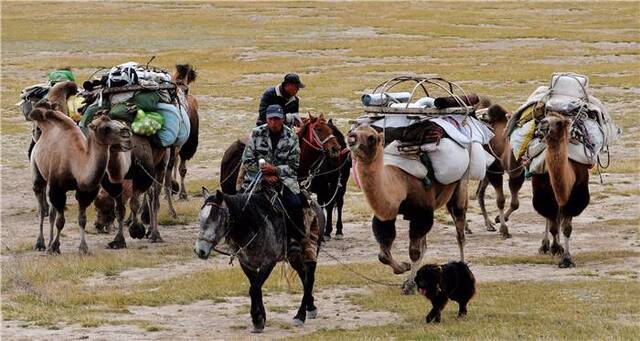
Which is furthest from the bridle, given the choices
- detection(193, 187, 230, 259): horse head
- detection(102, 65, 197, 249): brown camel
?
detection(193, 187, 230, 259): horse head

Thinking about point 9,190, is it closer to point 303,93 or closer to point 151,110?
point 151,110

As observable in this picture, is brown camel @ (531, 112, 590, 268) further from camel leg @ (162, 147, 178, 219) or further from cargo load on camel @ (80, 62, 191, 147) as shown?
camel leg @ (162, 147, 178, 219)

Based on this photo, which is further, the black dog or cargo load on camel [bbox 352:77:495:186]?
cargo load on camel [bbox 352:77:495:186]

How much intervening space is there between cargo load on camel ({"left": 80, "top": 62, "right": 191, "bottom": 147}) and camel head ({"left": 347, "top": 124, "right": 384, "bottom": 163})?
20.0 feet

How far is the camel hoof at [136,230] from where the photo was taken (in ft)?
62.7

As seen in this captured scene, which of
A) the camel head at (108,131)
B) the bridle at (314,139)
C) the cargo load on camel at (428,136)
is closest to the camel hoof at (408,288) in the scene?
the cargo load on camel at (428,136)

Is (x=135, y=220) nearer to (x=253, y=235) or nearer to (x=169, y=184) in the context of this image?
(x=169, y=184)

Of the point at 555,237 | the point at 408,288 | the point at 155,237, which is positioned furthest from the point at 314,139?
the point at 408,288

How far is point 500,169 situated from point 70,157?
283 inches

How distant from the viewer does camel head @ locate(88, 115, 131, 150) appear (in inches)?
690

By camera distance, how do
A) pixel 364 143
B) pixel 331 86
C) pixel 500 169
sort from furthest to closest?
pixel 331 86, pixel 500 169, pixel 364 143

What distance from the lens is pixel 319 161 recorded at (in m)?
19.5

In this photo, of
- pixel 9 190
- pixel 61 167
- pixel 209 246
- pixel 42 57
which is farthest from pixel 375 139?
pixel 42 57

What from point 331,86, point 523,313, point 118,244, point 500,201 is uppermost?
point 523,313
